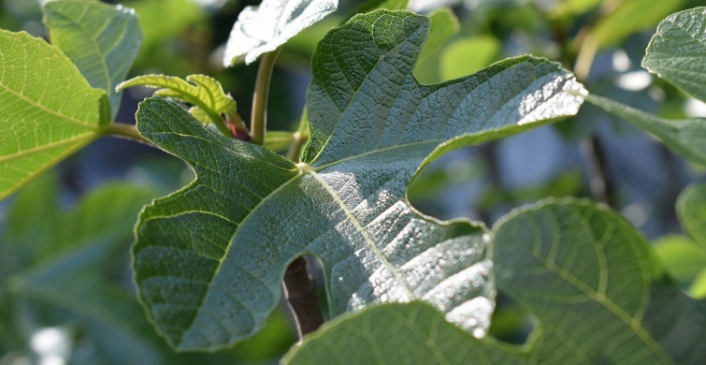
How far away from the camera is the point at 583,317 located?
0.42 metres

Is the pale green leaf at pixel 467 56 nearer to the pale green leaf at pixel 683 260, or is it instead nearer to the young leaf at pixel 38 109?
the pale green leaf at pixel 683 260

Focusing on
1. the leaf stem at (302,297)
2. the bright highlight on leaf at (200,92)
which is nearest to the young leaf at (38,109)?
the bright highlight on leaf at (200,92)

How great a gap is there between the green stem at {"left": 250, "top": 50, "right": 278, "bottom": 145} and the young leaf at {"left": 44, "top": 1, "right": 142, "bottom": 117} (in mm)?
138

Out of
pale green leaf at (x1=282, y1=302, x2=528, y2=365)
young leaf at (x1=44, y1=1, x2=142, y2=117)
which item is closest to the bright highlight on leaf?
young leaf at (x1=44, y1=1, x2=142, y2=117)

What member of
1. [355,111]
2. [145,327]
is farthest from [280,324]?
[355,111]

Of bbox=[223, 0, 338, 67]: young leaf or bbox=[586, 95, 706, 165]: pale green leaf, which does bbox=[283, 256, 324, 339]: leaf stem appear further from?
bbox=[586, 95, 706, 165]: pale green leaf

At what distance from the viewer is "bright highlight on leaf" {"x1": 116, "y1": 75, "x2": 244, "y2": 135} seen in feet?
2.00

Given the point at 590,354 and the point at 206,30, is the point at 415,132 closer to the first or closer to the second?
the point at 590,354

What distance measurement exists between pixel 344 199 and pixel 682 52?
21 centimetres

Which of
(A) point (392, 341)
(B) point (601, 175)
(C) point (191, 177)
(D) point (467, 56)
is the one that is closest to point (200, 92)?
(A) point (392, 341)

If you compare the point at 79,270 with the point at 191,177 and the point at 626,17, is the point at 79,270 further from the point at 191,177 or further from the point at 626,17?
the point at 626,17

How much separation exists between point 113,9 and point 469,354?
483 millimetres

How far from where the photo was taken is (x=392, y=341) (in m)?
0.40

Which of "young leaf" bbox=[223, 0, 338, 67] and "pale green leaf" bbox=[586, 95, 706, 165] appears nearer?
"pale green leaf" bbox=[586, 95, 706, 165]
